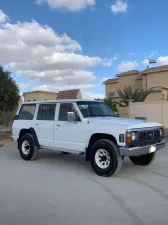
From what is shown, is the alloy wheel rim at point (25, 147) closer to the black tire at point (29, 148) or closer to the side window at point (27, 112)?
the black tire at point (29, 148)

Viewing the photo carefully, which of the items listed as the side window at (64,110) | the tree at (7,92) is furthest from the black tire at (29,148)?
the tree at (7,92)

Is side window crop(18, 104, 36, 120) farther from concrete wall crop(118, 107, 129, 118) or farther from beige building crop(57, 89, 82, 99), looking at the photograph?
beige building crop(57, 89, 82, 99)

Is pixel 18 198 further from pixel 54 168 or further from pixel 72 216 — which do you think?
pixel 54 168

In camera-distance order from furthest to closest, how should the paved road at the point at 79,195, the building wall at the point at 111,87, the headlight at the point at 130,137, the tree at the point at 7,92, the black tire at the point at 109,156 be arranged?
1. the building wall at the point at 111,87
2. the tree at the point at 7,92
3. the black tire at the point at 109,156
4. the headlight at the point at 130,137
5. the paved road at the point at 79,195

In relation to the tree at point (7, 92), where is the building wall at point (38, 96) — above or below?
above

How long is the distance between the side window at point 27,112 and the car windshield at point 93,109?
2.13 meters

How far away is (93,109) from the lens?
27.9ft

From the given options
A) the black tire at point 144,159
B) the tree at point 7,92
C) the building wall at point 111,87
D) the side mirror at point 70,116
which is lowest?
the black tire at point 144,159

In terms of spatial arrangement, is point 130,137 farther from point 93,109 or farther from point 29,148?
point 29,148

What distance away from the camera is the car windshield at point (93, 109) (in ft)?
27.1

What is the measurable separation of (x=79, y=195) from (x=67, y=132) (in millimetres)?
2848

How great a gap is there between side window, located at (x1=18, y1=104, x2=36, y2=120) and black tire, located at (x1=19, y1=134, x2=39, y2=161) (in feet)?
2.16

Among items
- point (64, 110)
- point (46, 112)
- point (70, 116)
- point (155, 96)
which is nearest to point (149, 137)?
point (70, 116)

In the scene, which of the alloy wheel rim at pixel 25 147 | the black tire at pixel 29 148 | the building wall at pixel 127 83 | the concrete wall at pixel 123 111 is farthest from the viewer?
the building wall at pixel 127 83
